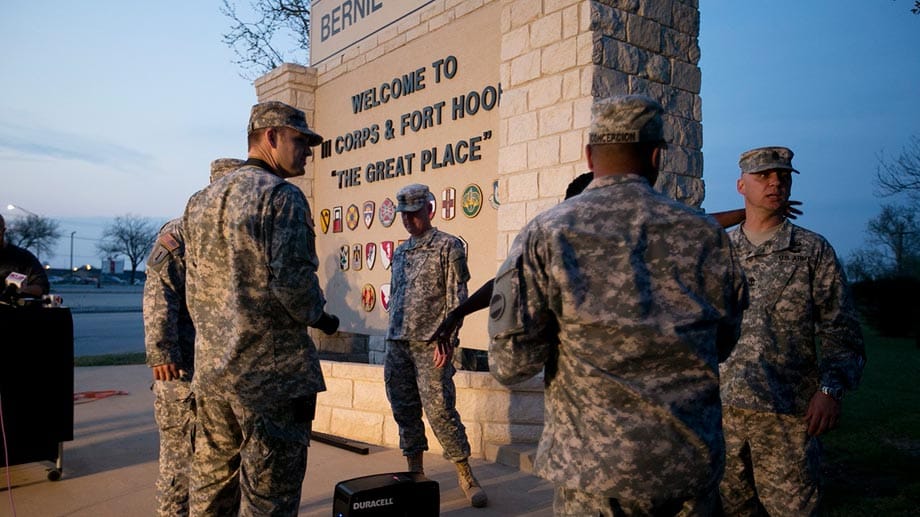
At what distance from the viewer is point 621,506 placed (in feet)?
5.67

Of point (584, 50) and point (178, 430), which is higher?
point (584, 50)

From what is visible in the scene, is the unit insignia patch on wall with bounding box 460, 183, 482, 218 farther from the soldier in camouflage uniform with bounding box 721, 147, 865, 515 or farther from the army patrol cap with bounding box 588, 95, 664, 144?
the army patrol cap with bounding box 588, 95, 664, 144

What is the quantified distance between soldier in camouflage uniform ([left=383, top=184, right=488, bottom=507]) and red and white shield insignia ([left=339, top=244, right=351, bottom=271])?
394 centimetres

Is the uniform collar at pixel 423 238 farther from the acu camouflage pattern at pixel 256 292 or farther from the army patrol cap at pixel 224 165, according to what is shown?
the acu camouflage pattern at pixel 256 292

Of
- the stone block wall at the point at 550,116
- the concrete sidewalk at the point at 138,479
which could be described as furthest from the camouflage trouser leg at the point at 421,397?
the stone block wall at the point at 550,116

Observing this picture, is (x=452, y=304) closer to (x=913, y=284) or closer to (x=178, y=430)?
(x=178, y=430)

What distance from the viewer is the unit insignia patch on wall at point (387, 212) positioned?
25.4 feet

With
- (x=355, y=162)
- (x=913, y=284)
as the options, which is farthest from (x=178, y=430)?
(x=913, y=284)

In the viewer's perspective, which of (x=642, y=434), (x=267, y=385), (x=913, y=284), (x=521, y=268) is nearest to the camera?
(x=642, y=434)

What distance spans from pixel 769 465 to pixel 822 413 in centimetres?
31

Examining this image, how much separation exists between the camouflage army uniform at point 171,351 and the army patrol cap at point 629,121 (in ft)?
8.68

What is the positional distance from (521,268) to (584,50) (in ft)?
12.1

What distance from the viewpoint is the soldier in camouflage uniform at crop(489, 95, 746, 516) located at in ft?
5.54

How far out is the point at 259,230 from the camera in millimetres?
2541
